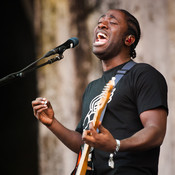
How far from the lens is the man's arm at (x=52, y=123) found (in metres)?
2.28

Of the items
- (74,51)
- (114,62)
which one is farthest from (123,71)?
(74,51)

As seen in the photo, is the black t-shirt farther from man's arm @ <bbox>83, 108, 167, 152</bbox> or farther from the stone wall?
the stone wall

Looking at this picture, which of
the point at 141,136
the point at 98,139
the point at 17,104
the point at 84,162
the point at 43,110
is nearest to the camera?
the point at 98,139

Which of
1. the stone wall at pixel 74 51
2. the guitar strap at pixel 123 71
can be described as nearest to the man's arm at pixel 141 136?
the guitar strap at pixel 123 71

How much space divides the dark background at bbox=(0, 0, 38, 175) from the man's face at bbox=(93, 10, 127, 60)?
9.22 feet

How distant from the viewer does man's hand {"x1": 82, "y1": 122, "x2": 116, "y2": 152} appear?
1707mm

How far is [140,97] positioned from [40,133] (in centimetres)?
292

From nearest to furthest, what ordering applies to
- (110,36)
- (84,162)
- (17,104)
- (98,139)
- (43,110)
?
1. (98,139)
2. (84,162)
3. (43,110)
4. (110,36)
5. (17,104)

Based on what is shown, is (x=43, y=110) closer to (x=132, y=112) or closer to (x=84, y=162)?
(x=84, y=162)

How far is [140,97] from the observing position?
2.13 m

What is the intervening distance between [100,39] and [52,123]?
2.62 feet

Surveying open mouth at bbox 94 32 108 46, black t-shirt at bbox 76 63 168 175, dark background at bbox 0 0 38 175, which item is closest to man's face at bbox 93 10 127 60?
open mouth at bbox 94 32 108 46

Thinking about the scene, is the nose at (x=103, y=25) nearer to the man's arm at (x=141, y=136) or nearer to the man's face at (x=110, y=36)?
the man's face at (x=110, y=36)

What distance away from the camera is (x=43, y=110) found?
234 centimetres
